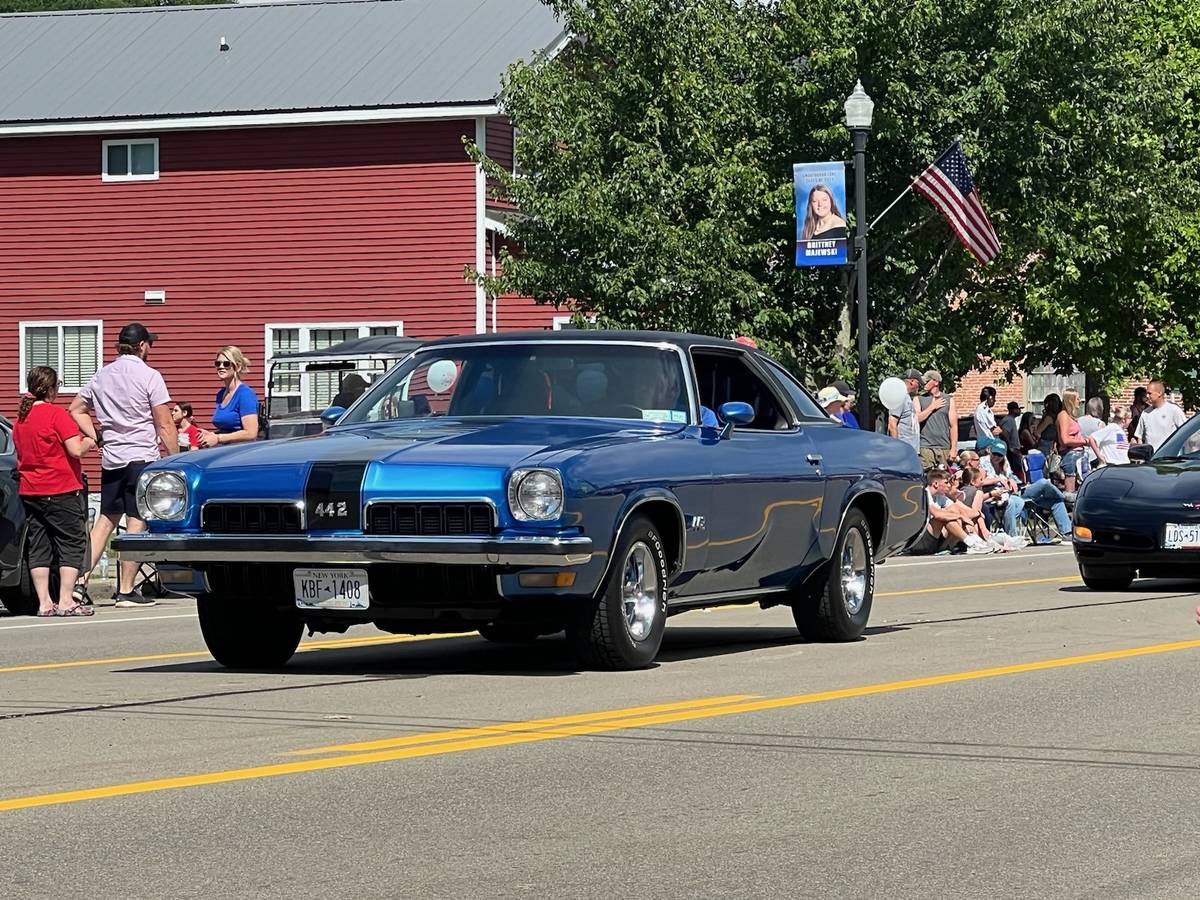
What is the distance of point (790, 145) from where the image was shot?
1394 inches

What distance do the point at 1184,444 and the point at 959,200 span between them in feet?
43.3

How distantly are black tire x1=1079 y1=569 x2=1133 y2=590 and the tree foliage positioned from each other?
1509 cm

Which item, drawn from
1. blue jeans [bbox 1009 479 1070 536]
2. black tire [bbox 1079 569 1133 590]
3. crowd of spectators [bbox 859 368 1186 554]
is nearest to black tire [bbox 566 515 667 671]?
black tire [bbox 1079 569 1133 590]

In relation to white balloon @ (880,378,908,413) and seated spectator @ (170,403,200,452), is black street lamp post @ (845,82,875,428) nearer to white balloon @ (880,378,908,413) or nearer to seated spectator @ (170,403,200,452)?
white balloon @ (880,378,908,413)

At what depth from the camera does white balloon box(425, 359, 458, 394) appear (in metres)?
12.0

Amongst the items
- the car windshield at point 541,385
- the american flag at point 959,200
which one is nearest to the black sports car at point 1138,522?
the car windshield at point 541,385

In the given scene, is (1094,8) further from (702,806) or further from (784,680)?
(702,806)

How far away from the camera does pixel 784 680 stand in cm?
1090

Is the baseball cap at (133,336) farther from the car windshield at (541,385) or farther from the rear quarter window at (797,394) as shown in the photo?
the rear quarter window at (797,394)

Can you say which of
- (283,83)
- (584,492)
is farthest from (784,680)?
(283,83)

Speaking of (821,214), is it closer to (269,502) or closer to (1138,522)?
(1138,522)

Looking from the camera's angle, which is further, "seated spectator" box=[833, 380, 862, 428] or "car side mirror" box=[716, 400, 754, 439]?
"seated spectator" box=[833, 380, 862, 428]

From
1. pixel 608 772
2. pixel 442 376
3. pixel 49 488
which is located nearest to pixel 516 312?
pixel 49 488

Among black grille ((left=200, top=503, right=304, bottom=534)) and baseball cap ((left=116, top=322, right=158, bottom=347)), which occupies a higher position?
baseball cap ((left=116, top=322, right=158, bottom=347))
